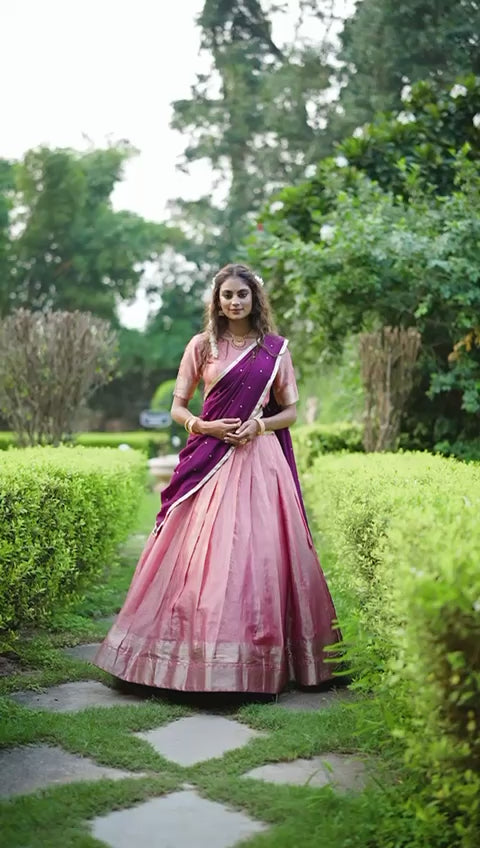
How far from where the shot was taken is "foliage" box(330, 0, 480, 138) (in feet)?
40.8

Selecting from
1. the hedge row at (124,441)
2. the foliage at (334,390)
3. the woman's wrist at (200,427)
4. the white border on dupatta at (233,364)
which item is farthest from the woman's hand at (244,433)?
the hedge row at (124,441)

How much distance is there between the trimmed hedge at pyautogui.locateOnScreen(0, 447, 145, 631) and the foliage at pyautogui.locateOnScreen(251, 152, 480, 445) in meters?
3.04

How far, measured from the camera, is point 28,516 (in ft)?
13.9

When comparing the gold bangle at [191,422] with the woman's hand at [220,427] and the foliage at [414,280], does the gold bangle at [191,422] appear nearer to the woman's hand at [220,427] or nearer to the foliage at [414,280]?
the woman's hand at [220,427]

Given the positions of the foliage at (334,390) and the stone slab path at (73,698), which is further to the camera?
the foliage at (334,390)

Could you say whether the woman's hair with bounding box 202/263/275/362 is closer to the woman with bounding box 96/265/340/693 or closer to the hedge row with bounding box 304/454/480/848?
the woman with bounding box 96/265/340/693

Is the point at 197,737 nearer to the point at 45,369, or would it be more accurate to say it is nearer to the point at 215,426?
the point at 215,426

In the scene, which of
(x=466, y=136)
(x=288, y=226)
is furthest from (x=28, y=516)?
(x=466, y=136)

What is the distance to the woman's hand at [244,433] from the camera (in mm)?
4191

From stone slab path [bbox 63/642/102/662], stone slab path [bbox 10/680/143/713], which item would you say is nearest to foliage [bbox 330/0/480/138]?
stone slab path [bbox 63/642/102/662]

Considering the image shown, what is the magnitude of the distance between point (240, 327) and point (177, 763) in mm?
2014

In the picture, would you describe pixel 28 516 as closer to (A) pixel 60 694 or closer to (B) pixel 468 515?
(A) pixel 60 694

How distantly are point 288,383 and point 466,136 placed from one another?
21.2 ft

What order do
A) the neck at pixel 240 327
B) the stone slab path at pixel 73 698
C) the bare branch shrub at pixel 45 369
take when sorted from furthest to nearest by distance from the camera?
the bare branch shrub at pixel 45 369, the neck at pixel 240 327, the stone slab path at pixel 73 698
